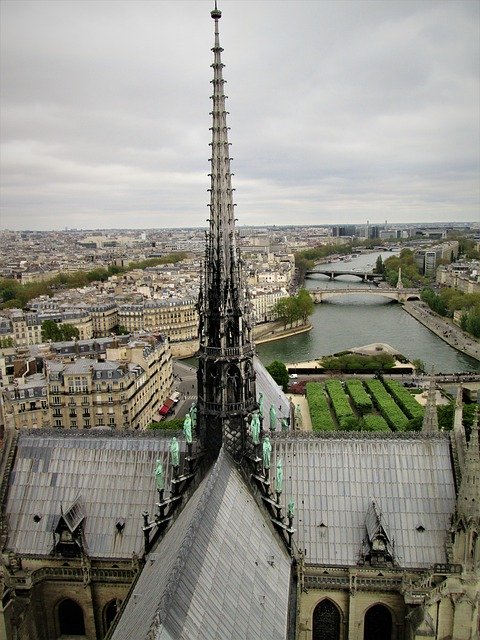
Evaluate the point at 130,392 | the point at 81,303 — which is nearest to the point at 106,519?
the point at 130,392

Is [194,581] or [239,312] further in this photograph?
[239,312]

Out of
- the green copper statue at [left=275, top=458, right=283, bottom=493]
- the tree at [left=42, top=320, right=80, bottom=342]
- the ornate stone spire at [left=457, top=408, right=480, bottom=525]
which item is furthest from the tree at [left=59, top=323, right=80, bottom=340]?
the ornate stone spire at [left=457, top=408, right=480, bottom=525]

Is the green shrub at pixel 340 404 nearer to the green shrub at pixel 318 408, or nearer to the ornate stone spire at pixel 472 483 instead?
the green shrub at pixel 318 408

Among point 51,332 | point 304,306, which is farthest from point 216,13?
point 304,306

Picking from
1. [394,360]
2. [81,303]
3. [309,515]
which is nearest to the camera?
[309,515]

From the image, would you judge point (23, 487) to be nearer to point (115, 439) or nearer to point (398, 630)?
point (115, 439)

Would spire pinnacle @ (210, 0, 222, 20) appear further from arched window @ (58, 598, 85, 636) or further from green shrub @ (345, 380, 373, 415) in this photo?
green shrub @ (345, 380, 373, 415)
